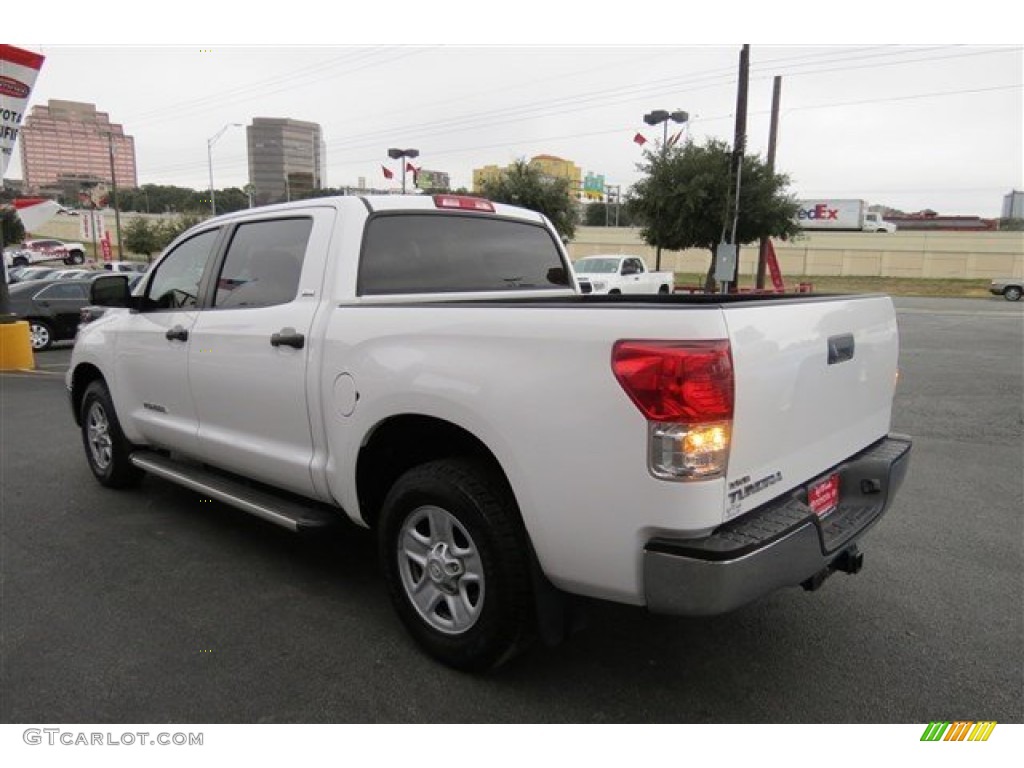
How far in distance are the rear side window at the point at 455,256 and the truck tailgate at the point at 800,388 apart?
5.97 feet

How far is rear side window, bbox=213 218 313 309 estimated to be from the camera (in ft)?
11.8

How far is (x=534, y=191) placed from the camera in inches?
1458

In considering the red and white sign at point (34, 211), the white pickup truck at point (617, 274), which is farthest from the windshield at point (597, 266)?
the red and white sign at point (34, 211)

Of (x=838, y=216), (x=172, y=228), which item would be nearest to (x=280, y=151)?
(x=172, y=228)

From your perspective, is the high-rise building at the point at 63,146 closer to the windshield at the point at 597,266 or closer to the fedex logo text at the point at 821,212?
the fedex logo text at the point at 821,212

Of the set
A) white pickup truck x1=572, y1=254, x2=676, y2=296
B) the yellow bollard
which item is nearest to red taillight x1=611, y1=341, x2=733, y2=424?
the yellow bollard

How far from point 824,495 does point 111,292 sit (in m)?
4.33

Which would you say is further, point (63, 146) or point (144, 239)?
point (63, 146)

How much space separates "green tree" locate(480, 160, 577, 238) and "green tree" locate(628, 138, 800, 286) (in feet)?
34.3

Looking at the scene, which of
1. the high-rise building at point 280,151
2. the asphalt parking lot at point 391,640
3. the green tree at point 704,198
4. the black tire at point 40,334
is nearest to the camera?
the asphalt parking lot at point 391,640

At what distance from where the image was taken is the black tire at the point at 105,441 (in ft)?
16.6

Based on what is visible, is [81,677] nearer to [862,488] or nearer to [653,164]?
[862,488]

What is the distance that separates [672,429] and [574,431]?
31 cm

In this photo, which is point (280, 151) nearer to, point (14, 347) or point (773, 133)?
point (773, 133)
